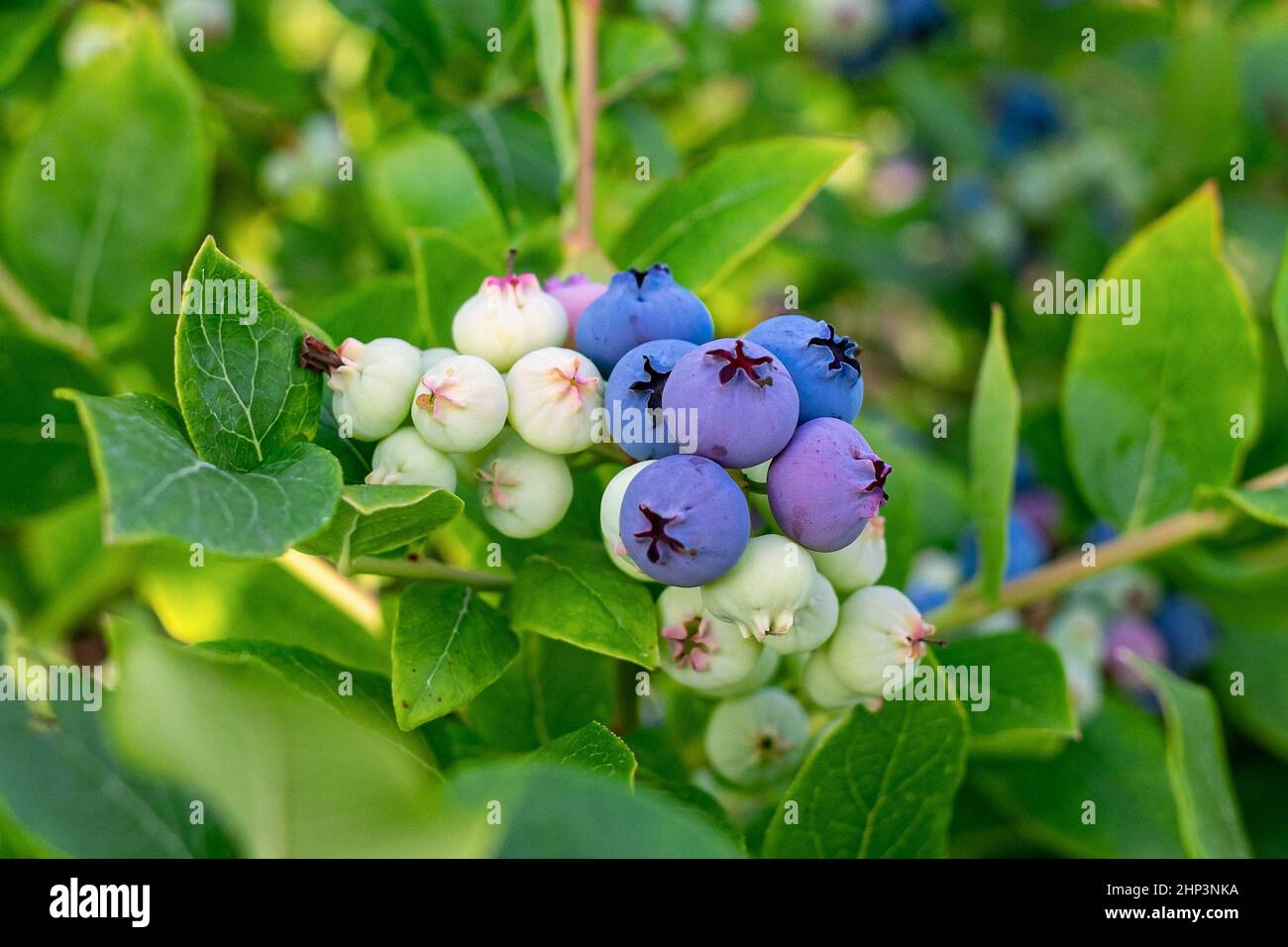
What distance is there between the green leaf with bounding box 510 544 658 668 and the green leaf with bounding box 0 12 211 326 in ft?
2.51

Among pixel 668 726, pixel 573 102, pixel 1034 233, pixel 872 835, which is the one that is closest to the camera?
pixel 872 835

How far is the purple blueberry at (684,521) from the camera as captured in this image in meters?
0.80

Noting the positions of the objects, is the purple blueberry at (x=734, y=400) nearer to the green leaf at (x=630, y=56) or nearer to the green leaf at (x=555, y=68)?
the green leaf at (x=555, y=68)

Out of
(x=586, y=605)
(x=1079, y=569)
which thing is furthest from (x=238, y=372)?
(x=1079, y=569)

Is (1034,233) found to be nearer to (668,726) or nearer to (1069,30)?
(1069,30)

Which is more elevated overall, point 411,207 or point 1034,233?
point 1034,233

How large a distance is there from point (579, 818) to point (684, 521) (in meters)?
0.30

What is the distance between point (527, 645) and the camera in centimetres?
108

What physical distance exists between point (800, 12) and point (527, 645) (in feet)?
4.74

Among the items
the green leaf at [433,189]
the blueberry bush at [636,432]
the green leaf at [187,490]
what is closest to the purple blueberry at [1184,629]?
the blueberry bush at [636,432]

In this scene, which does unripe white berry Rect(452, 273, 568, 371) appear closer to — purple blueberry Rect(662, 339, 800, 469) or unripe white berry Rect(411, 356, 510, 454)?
unripe white berry Rect(411, 356, 510, 454)

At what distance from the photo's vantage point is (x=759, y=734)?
1049mm

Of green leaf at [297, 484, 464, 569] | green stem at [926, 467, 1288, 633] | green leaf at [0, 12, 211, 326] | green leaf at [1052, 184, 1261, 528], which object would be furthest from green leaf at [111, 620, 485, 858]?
green leaf at [1052, 184, 1261, 528]
